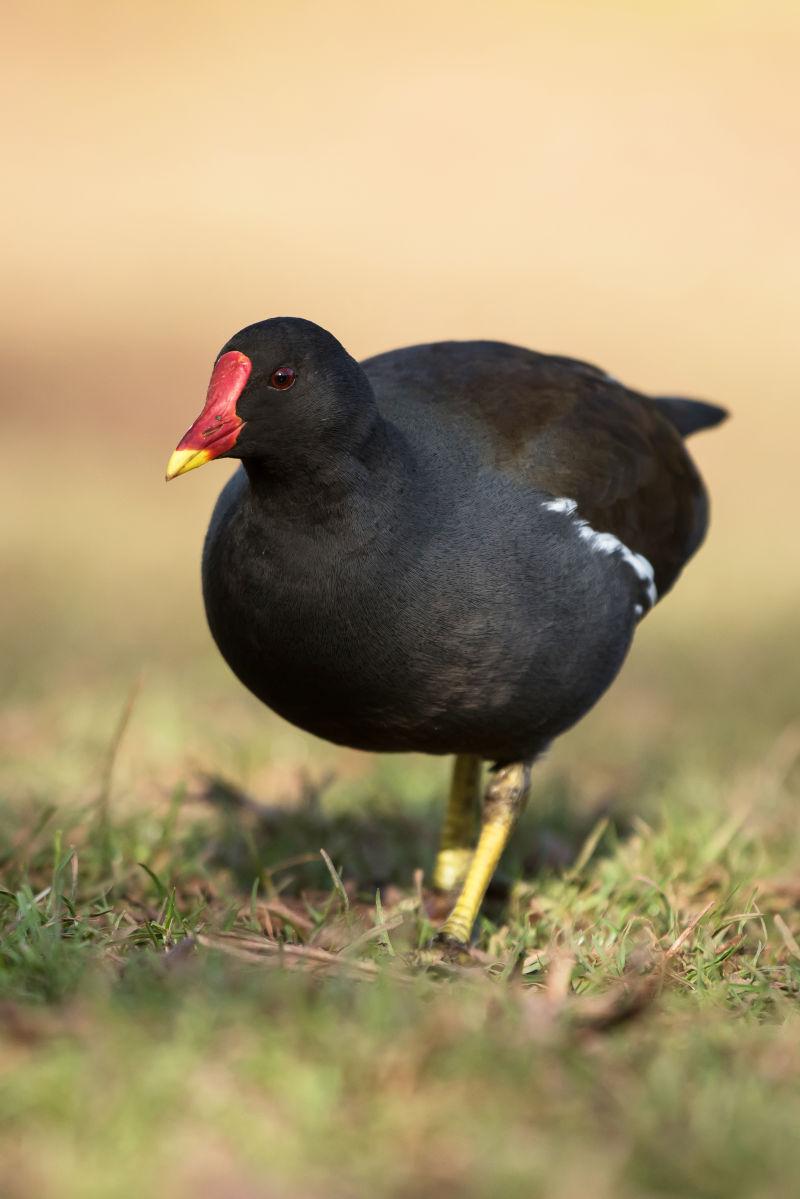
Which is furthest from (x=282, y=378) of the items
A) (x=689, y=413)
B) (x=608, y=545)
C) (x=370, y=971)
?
(x=689, y=413)

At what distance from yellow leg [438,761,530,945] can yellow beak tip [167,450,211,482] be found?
1431 millimetres

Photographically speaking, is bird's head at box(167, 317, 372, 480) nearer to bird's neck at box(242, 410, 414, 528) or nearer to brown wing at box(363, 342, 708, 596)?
bird's neck at box(242, 410, 414, 528)

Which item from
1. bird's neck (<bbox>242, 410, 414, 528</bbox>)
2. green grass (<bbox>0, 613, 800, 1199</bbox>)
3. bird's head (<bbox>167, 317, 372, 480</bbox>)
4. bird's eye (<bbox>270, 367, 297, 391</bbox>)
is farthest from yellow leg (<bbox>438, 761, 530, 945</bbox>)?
bird's eye (<bbox>270, 367, 297, 391</bbox>)

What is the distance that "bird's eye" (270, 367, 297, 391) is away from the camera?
12.3 ft

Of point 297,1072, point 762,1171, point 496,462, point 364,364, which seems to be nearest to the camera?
point 762,1171

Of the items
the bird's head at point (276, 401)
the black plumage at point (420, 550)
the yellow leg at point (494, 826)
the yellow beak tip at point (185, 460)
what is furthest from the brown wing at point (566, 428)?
the yellow beak tip at point (185, 460)

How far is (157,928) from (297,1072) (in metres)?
0.95

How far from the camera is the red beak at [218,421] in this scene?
3.64 metres

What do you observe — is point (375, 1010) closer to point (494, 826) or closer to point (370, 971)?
point (370, 971)

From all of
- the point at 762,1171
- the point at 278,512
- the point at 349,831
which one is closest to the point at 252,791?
the point at 349,831

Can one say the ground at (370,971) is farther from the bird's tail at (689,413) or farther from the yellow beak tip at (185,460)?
the bird's tail at (689,413)

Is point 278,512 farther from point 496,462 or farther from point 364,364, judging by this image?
point 364,364

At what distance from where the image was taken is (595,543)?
4418 millimetres

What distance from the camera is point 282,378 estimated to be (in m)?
3.76
